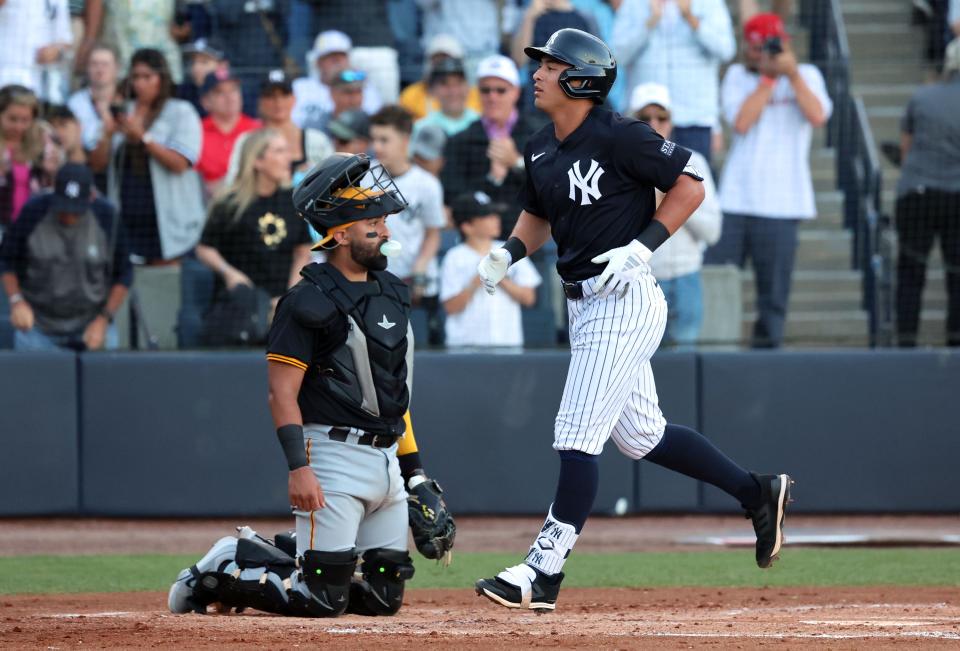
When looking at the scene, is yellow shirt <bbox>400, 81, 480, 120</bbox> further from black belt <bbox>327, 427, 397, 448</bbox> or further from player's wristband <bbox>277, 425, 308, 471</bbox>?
player's wristband <bbox>277, 425, 308, 471</bbox>

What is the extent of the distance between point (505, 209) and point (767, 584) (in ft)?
10.8

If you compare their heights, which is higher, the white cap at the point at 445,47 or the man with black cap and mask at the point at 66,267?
the white cap at the point at 445,47

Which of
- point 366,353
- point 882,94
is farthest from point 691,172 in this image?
point 882,94

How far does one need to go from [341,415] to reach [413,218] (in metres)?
4.22

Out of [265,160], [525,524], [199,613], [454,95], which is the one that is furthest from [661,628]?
[454,95]

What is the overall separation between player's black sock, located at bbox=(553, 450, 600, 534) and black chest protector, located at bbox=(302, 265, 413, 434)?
0.60m

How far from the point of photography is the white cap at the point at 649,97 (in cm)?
871

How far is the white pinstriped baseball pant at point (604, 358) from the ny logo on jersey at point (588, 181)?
0.29m

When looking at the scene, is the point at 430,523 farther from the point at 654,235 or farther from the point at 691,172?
the point at 691,172

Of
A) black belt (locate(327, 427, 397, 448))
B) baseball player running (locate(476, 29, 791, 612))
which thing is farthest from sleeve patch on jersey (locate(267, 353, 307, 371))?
baseball player running (locate(476, 29, 791, 612))

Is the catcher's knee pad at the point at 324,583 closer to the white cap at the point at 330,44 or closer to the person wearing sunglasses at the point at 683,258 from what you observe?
the person wearing sunglasses at the point at 683,258

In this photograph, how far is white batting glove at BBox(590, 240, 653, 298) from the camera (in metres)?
4.85

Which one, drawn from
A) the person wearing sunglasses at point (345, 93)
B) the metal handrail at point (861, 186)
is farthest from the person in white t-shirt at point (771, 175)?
the person wearing sunglasses at point (345, 93)

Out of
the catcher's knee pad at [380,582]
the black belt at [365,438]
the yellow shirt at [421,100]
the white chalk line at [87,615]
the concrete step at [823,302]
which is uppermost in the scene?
the yellow shirt at [421,100]
